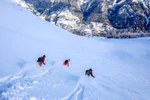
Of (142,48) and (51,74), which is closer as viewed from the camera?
(51,74)

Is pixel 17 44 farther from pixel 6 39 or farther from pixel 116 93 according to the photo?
pixel 116 93

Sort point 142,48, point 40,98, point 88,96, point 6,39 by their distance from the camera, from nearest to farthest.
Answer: point 40,98, point 88,96, point 6,39, point 142,48

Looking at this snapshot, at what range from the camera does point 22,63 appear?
48.4 feet

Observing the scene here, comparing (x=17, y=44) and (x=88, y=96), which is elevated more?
(x=17, y=44)

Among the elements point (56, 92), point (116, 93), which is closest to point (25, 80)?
point (56, 92)

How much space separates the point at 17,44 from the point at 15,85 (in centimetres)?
876

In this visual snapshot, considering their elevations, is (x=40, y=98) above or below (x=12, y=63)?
below

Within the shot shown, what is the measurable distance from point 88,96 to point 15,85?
4207 mm

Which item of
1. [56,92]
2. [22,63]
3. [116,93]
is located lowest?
[116,93]

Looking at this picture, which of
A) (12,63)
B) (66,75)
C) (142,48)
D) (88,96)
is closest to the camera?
(88,96)

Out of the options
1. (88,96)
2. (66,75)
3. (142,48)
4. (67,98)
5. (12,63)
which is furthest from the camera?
(142,48)

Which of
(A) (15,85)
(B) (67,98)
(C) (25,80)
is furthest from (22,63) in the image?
(B) (67,98)

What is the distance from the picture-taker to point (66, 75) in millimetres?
15500

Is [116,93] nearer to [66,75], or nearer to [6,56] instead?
[66,75]
